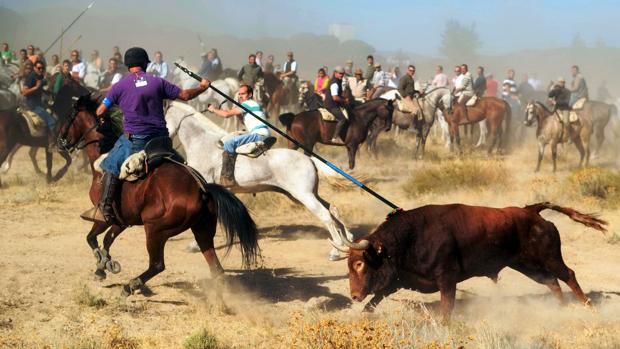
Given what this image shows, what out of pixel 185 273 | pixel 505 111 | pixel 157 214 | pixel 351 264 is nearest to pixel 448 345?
pixel 351 264

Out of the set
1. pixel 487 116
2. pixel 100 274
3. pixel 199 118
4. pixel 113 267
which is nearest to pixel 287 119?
pixel 199 118

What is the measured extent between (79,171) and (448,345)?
1399 cm

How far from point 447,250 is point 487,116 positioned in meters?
18.7

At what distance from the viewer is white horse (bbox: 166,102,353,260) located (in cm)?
1066

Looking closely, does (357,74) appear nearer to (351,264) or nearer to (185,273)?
(185,273)

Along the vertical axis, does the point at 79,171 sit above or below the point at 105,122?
below

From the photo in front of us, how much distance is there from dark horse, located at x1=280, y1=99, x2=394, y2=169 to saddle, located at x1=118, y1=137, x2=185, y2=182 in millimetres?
9228

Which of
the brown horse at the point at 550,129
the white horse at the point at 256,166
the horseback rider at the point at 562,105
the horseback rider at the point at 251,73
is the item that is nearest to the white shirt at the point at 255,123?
the white horse at the point at 256,166

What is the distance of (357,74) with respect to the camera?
77.8 ft

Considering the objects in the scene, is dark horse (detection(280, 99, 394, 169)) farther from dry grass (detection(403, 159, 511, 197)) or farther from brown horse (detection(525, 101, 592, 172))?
brown horse (detection(525, 101, 592, 172))

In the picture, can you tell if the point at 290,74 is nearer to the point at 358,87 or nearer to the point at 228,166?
the point at 358,87

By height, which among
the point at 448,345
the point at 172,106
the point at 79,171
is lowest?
the point at 79,171

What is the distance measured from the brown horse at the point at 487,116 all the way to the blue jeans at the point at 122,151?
17.4m

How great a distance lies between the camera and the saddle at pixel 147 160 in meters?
7.86
